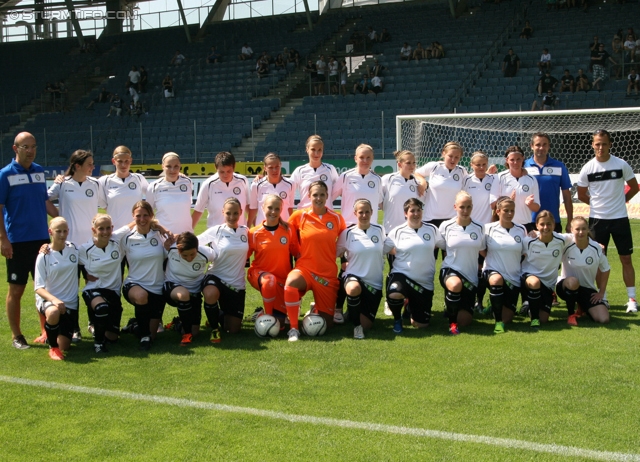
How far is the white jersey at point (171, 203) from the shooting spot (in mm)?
7055

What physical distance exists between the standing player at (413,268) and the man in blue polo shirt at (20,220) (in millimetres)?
3140

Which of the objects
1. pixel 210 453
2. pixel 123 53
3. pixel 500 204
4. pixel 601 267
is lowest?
pixel 210 453

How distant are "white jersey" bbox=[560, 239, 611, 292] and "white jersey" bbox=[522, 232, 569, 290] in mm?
140

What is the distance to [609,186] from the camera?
7.19 m

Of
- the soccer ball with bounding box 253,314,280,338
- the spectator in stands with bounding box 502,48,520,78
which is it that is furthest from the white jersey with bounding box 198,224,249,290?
the spectator in stands with bounding box 502,48,520,78

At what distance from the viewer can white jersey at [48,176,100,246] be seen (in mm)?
6605

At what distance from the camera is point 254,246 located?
6617 millimetres

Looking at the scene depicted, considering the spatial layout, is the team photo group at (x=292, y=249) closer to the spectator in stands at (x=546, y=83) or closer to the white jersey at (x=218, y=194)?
the white jersey at (x=218, y=194)

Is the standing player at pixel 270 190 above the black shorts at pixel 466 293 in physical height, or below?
above

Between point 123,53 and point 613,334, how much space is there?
31.1m

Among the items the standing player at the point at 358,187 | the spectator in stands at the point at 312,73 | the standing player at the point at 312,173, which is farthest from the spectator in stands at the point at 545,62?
the standing player at the point at 312,173

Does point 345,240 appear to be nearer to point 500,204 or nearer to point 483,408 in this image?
point 500,204

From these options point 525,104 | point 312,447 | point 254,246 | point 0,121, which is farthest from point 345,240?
point 0,121

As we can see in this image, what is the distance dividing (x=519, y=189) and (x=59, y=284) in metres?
4.54
